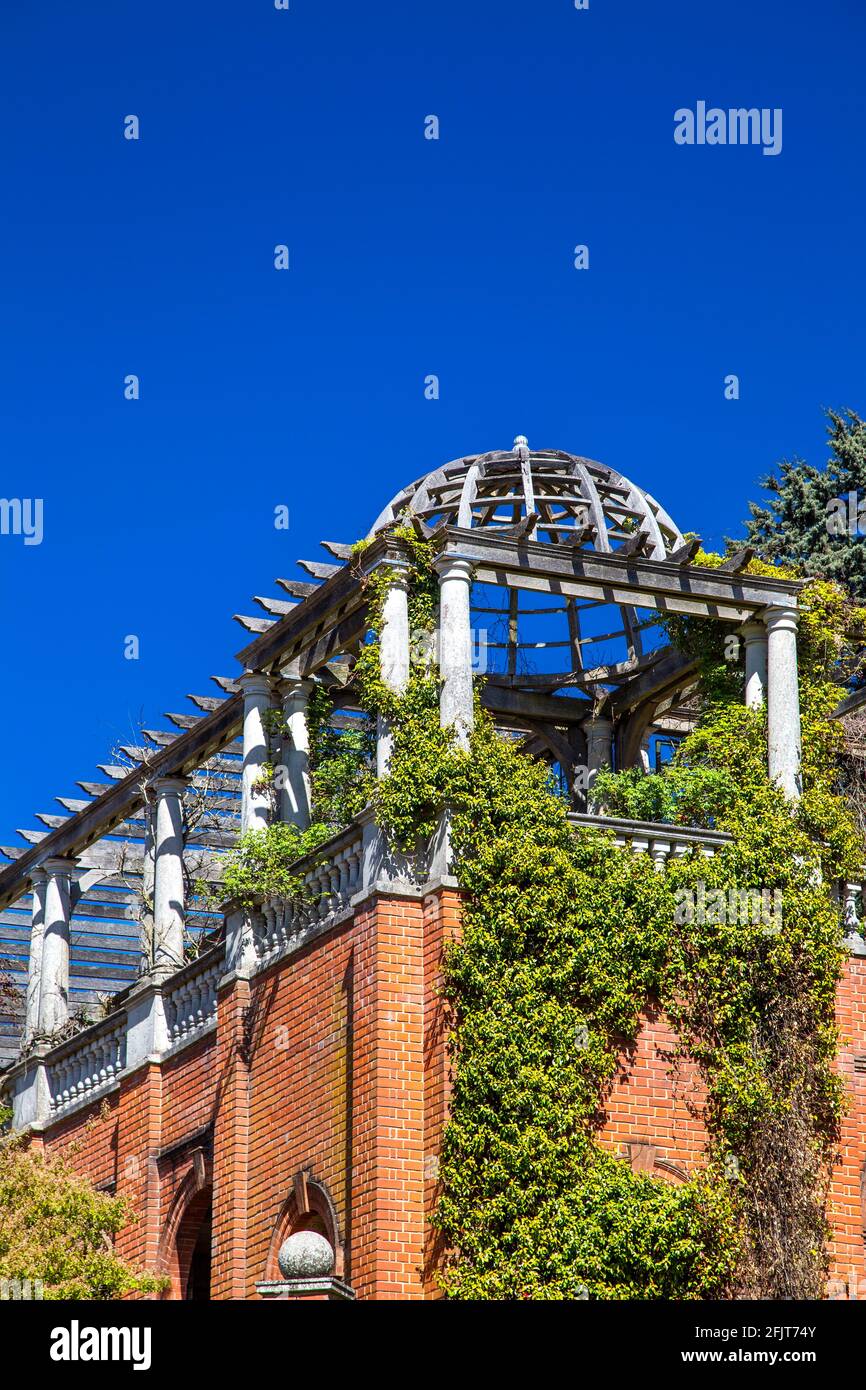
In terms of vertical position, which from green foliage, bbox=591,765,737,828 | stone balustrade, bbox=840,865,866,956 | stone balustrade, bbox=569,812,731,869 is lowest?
stone balustrade, bbox=840,865,866,956

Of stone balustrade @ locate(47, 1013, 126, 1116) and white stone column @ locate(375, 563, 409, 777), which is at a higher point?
white stone column @ locate(375, 563, 409, 777)

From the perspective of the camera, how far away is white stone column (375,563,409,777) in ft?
65.0

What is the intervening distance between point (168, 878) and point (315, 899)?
180 inches

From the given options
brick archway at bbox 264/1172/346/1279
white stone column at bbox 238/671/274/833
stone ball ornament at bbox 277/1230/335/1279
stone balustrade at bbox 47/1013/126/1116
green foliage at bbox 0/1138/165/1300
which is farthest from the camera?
stone balustrade at bbox 47/1013/126/1116

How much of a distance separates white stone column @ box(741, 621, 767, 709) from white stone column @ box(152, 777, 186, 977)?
694cm

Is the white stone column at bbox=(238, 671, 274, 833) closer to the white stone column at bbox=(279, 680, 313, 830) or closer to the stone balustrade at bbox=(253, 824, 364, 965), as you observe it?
the white stone column at bbox=(279, 680, 313, 830)

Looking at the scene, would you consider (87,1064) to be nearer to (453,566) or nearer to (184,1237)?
(184,1237)

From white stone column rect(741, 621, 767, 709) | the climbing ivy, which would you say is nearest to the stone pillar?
the climbing ivy

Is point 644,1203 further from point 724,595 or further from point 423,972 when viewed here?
point 724,595

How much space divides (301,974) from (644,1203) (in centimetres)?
404

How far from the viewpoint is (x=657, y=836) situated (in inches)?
778

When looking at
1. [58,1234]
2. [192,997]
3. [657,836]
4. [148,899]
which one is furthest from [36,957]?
[657,836]

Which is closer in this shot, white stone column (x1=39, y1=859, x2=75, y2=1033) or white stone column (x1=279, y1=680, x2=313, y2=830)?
white stone column (x1=279, y1=680, x2=313, y2=830)

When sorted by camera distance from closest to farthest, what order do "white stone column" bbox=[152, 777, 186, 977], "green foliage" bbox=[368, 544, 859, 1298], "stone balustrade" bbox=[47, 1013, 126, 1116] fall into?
"green foliage" bbox=[368, 544, 859, 1298], "white stone column" bbox=[152, 777, 186, 977], "stone balustrade" bbox=[47, 1013, 126, 1116]
